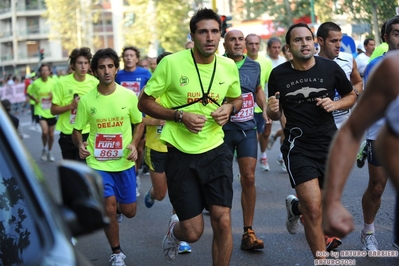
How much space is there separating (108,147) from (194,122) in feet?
5.72

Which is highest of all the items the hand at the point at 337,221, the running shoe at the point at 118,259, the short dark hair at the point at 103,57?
the short dark hair at the point at 103,57

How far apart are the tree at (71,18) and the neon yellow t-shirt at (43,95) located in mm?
55057

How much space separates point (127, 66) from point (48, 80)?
8729mm

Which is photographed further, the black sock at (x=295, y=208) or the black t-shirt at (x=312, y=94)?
the black sock at (x=295, y=208)

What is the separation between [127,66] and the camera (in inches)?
481

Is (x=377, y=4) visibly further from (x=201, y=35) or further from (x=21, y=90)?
(x=21, y=90)

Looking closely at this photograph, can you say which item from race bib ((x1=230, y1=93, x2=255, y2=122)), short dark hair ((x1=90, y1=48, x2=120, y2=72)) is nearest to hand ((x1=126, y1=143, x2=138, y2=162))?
short dark hair ((x1=90, y1=48, x2=120, y2=72))

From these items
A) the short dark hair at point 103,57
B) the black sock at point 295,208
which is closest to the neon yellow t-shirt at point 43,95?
the short dark hair at point 103,57

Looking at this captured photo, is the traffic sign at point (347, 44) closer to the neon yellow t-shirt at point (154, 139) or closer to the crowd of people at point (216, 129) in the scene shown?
the neon yellow t-shirt at point (154, 139)

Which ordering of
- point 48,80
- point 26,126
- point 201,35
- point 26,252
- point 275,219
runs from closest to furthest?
1. point 26,252
2. point 201,35
3. point 275,219
4. point 48,80
5. point 26,126

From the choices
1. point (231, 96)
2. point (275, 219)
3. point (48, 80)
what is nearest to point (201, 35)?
point (231, 96)

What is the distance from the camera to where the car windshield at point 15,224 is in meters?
2.89

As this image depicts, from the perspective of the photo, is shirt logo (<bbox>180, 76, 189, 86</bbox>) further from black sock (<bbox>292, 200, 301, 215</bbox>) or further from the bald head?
the bald head

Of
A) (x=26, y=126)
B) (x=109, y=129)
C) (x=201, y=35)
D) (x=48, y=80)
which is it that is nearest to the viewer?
(x=201, y=35)
